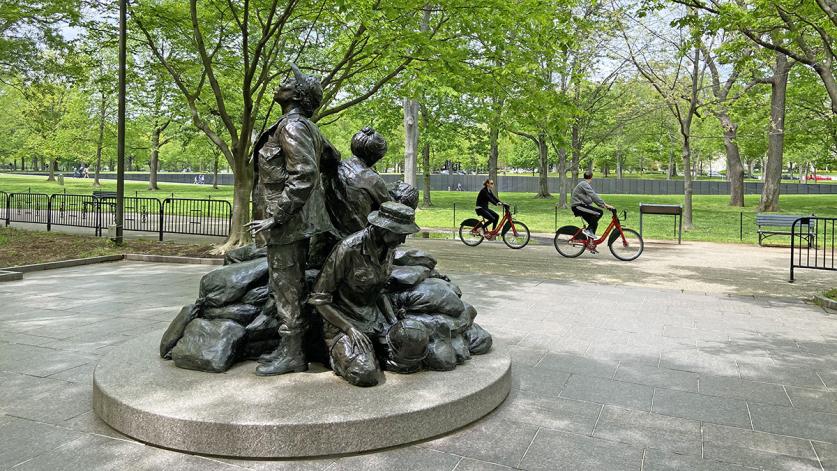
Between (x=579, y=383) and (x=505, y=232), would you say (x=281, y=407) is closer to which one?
(x=579, y=383)

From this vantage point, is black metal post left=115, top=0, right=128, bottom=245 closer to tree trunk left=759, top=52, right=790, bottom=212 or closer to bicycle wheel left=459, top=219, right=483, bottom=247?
bicycle wheel left=459, top=219, right=483, bottom=247

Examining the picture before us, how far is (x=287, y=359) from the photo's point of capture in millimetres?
4766

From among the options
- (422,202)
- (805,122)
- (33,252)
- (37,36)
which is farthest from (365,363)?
(805,122)

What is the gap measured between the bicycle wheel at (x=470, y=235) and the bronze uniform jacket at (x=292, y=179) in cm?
1238

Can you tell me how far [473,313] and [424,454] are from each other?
1922 mm

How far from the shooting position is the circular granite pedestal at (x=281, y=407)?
3.76 meters

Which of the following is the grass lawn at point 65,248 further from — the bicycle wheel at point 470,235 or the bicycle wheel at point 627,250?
the bicycle wheel at point 627,250

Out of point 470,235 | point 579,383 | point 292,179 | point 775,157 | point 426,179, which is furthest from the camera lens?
point 426,179

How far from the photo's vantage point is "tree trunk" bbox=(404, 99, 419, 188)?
65.5 ft

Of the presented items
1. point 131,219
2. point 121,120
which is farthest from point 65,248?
point 131,219

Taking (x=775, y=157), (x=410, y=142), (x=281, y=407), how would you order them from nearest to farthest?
1. (x=281, y=407)
2. (x=410, y=142)
3. (x=775, y=157)

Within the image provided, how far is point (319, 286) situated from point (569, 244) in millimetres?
11516

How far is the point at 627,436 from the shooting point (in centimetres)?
423

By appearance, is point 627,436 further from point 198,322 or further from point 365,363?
point 198,322
